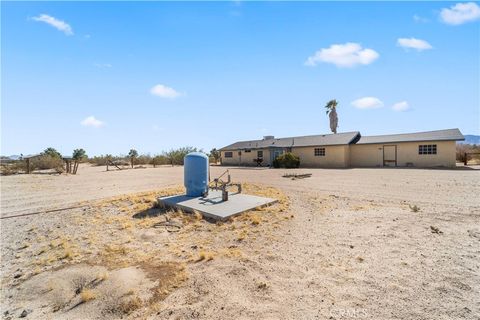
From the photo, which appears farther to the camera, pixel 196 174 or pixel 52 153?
pixel 52 153

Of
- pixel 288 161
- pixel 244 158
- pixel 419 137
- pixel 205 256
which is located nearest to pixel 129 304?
pixel 205 256

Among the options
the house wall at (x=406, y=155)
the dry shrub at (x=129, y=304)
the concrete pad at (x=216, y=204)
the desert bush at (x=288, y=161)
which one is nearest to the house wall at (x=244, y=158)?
the desert bush at (x=288, y=161)

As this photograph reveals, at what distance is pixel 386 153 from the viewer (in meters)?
23.1

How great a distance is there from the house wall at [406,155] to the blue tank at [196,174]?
65.6 feet

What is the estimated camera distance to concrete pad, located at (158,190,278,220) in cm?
696

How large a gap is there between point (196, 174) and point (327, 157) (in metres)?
19.3

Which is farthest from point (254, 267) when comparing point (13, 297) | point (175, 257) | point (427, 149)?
point (427, 149)

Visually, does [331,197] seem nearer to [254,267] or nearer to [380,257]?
[380,257]

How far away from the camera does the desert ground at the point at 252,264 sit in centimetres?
310

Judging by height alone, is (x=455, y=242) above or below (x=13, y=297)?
above

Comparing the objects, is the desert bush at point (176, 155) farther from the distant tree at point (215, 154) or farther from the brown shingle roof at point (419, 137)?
the brown shingle roof at point (419, 137)

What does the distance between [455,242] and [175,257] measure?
5077 millimetres

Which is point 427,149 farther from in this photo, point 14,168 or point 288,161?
point 14,168

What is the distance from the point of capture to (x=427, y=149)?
68.8ft
